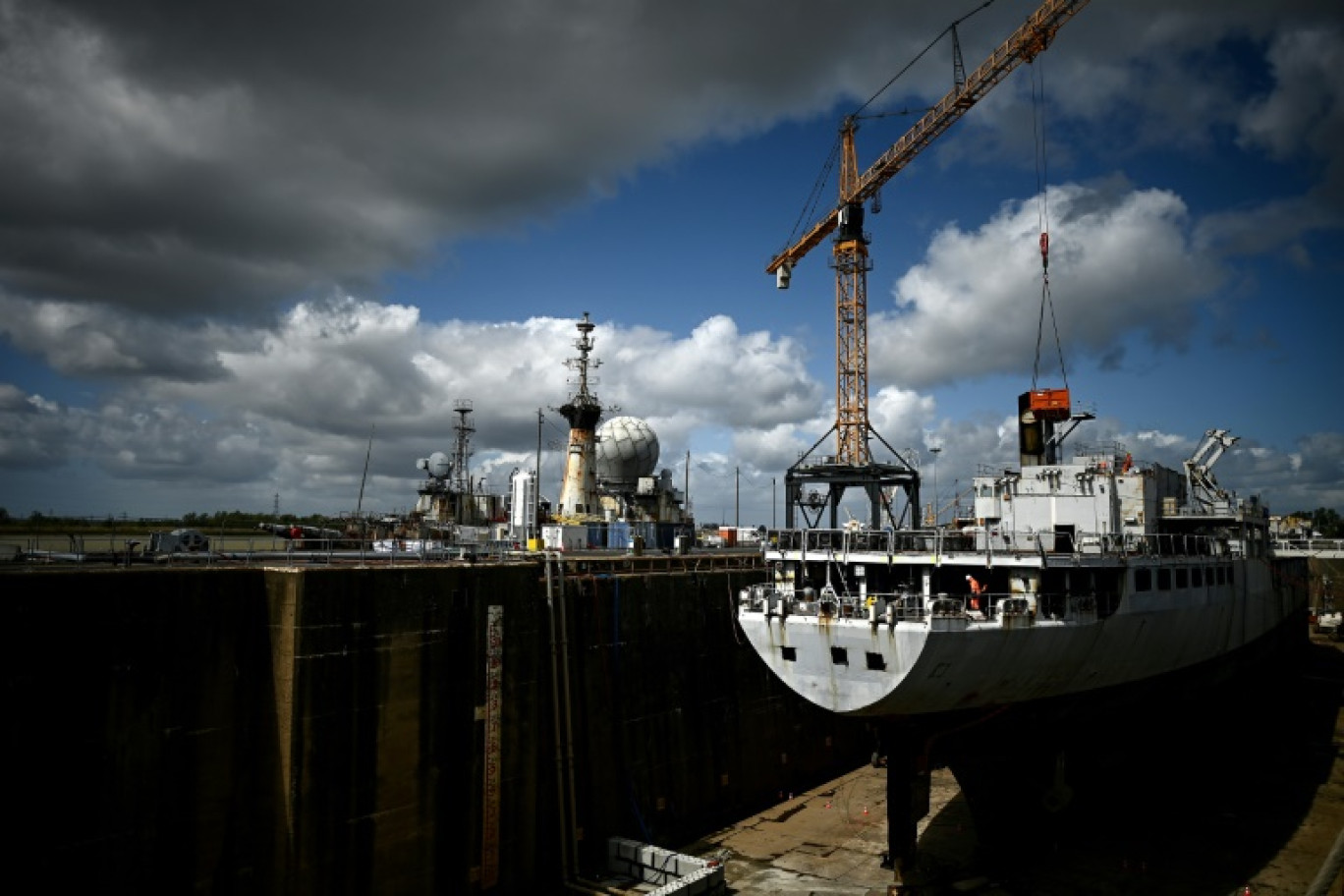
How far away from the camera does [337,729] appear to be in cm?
2080

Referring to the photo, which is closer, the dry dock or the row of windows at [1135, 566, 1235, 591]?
the dry dock

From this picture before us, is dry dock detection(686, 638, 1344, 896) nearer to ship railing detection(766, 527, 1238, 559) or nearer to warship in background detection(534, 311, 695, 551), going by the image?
ship railing detection(766, 527, 1238, 559)

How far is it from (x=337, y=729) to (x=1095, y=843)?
1042 inches

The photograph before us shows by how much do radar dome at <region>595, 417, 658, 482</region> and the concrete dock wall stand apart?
2986cm

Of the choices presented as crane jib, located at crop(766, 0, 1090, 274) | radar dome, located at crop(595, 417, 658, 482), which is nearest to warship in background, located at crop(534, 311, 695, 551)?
radar dome, located at crop(595, 417, 658, 482)

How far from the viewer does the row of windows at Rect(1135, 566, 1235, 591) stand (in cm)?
2747

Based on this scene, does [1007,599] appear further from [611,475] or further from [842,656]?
[611,475]

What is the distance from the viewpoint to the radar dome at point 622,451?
61250mm

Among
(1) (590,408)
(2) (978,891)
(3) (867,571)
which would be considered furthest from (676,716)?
(1) (590,408)

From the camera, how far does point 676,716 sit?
1246 inches

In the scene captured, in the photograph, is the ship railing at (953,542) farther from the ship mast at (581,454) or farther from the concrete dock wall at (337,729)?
the ship mast at (581,454)

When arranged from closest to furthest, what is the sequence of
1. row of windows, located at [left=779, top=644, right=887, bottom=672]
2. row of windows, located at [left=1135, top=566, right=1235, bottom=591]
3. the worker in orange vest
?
row of windows, located at [left=779, top=644, right=887, bottom=672], the worker in orange vest, row of windows, located at [left=1135, top=566, right=1235, bottom=591]

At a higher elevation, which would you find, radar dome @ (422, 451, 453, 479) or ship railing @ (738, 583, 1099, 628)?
radar dome @ (422, 451, 453, 479)

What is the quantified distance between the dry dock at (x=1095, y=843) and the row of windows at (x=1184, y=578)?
29.5 feet
